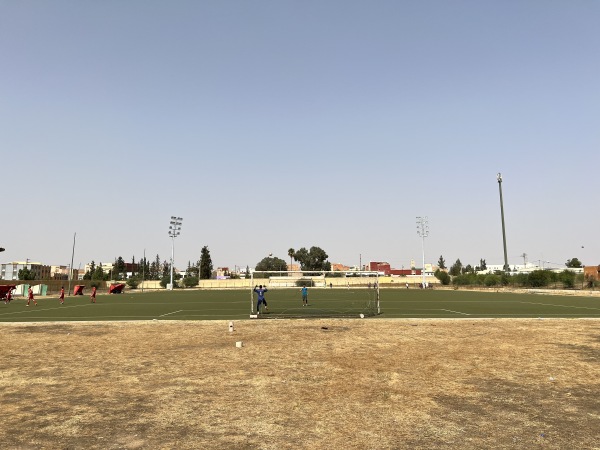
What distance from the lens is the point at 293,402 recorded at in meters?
9.55

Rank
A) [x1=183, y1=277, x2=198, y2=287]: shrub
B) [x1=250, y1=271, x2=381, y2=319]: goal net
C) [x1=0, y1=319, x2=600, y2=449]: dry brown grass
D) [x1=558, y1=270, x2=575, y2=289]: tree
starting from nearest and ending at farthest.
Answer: [x1=0, y1=319, x2=600, y2=449]: dry brown grass → [x1=250, y1=271, x2=381, y2=319]: goal net → [x1=558, y1=270, x2=575, y2=289]: tree → [x1=183, y1=277, x2=198, y2=287]: shrub

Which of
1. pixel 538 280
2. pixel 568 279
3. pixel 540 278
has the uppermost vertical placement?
pixel 540 278

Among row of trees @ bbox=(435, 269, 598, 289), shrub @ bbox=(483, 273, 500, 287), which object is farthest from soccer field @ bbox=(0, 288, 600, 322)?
shrub @ bbox=(483, 273, 500, 287)

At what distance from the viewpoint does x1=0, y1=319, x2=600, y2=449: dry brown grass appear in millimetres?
7508

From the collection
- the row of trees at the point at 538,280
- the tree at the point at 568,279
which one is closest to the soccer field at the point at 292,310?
the tree at the point at 568,279

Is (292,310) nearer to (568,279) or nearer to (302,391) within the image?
(302,391)

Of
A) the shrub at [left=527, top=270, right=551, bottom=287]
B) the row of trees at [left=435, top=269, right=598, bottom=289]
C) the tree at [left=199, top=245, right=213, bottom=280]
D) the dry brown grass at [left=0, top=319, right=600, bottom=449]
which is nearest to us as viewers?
the dry brown grass at [left=0, top=319, right=600, bottom=449]

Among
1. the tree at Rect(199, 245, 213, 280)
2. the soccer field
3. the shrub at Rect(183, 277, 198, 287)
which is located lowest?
the soccer field

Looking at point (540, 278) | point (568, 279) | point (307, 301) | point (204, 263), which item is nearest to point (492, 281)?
point (540, 278)

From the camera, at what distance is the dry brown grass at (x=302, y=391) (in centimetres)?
751

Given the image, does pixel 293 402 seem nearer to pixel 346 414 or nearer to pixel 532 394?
pixel 346 414

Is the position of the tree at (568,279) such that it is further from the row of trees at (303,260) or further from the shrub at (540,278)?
the row of trees at (303,260)

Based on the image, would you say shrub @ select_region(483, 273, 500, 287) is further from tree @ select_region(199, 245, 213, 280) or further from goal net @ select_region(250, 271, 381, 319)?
tree @ select_region(199, 245, 213, 280)

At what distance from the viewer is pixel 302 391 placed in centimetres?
1046
